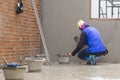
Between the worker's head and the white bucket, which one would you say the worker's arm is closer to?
the worker's head

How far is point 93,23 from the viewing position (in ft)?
40.1

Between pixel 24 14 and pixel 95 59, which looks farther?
pixel 95 59

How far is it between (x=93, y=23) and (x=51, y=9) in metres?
1.35

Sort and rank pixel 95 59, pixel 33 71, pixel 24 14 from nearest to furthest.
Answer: pixel 33 71 → pixel 24 14 → pixel 95 59

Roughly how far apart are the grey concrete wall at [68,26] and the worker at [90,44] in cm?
49

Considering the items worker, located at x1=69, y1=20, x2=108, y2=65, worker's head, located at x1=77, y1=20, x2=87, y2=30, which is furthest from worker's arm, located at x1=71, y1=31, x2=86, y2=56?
worker's head, located at x1=77, y1=20, x2=87, y2=30

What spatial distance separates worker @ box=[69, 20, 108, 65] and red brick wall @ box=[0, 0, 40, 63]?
50.7 inches

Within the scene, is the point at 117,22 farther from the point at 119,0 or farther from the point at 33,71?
the point at 33,71

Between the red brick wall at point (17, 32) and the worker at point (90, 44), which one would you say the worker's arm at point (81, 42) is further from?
the red brick wall at point (17, 32)

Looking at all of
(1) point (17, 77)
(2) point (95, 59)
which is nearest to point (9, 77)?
(1) point (17, 77)

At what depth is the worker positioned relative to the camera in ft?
38.0

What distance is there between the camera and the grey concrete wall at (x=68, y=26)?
1220 cm

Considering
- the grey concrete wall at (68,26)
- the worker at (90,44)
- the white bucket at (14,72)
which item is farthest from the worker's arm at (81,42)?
the white bucket at (14,72)

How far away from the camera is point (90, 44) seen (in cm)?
1170
